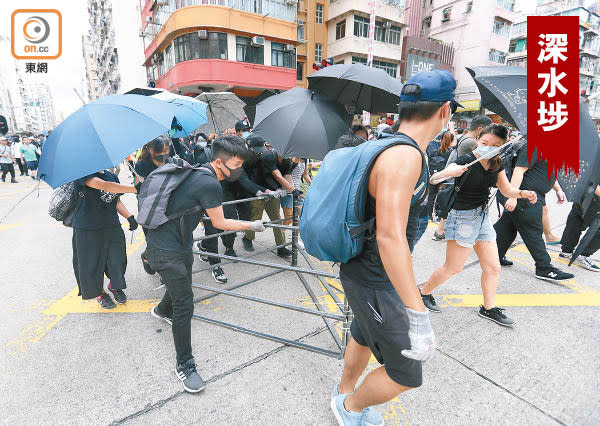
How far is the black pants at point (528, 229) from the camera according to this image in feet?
11.5

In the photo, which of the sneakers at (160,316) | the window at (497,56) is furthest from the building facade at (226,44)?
the window at (497,56)

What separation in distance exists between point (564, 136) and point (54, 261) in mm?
5762

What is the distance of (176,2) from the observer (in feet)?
62.1

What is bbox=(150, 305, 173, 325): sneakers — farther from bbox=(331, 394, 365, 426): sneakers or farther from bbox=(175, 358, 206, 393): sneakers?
bbox=(331, 394, 365, 426): sneakers

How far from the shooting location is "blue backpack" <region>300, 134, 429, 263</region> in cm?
127

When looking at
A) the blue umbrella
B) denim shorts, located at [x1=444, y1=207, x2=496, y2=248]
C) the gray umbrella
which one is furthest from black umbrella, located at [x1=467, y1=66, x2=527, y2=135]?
the gray umbrella

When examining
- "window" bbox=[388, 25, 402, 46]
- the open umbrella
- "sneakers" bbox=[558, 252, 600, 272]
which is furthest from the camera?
"window" bbox=[388, 25, 402, 46]

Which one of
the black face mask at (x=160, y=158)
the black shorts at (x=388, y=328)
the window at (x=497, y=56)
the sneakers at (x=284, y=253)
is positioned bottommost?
the sneakers at (x=284, y=253)

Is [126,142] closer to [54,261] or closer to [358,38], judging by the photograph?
[54,261]

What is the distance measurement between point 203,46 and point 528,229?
20039 mm

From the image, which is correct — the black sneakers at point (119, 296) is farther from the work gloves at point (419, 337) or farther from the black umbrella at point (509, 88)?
the black umbrella at point (509, 88)

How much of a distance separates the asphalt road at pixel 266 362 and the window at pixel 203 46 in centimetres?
1834

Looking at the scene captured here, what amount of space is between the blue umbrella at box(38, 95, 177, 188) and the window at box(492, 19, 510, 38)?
34.8 m

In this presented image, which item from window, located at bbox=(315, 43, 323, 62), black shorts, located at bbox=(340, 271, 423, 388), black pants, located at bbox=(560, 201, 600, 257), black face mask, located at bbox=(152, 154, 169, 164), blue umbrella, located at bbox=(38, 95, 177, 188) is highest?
window, located at bbox=(315, 43, 323, 62)
